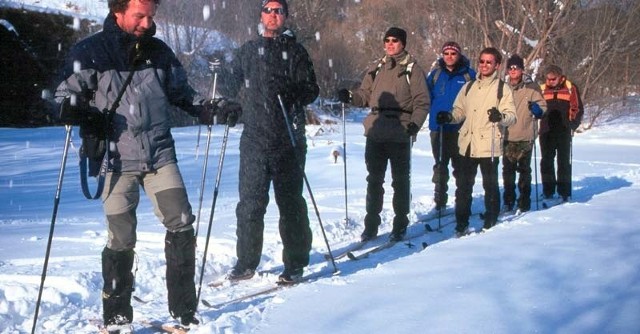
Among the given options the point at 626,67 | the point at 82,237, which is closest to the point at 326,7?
the point at 626,67

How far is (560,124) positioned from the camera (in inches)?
347

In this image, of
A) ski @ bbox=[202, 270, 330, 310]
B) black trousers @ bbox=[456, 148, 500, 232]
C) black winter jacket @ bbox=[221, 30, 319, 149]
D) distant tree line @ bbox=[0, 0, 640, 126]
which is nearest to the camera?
ski @ bbox=[202, 270, 330, 310]

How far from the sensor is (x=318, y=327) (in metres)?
3.26

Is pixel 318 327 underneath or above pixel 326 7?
underneath

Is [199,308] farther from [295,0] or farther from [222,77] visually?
[295,0]

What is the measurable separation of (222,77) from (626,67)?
23.7 metres

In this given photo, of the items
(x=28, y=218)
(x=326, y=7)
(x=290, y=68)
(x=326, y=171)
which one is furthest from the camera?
(x=326, y=7)

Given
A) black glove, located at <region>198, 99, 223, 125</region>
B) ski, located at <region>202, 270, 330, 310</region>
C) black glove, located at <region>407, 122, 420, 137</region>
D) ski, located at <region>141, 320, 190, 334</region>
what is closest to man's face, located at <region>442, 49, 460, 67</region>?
black glove, located at <region>407, 122, 420, 137</region>

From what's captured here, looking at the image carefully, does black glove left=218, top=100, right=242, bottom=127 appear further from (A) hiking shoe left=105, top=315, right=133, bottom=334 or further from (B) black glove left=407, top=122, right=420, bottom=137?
(B) black glove left=407, top=122, right=420, bottom=137

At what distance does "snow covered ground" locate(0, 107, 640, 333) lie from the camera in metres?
3.29

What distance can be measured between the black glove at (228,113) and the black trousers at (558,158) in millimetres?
5933

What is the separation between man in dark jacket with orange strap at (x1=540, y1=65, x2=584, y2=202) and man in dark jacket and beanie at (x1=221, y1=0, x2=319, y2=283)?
5.05 metres

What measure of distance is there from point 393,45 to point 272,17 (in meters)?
1.79

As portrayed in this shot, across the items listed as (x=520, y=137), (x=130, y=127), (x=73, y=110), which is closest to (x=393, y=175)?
(x=520, y=137)
